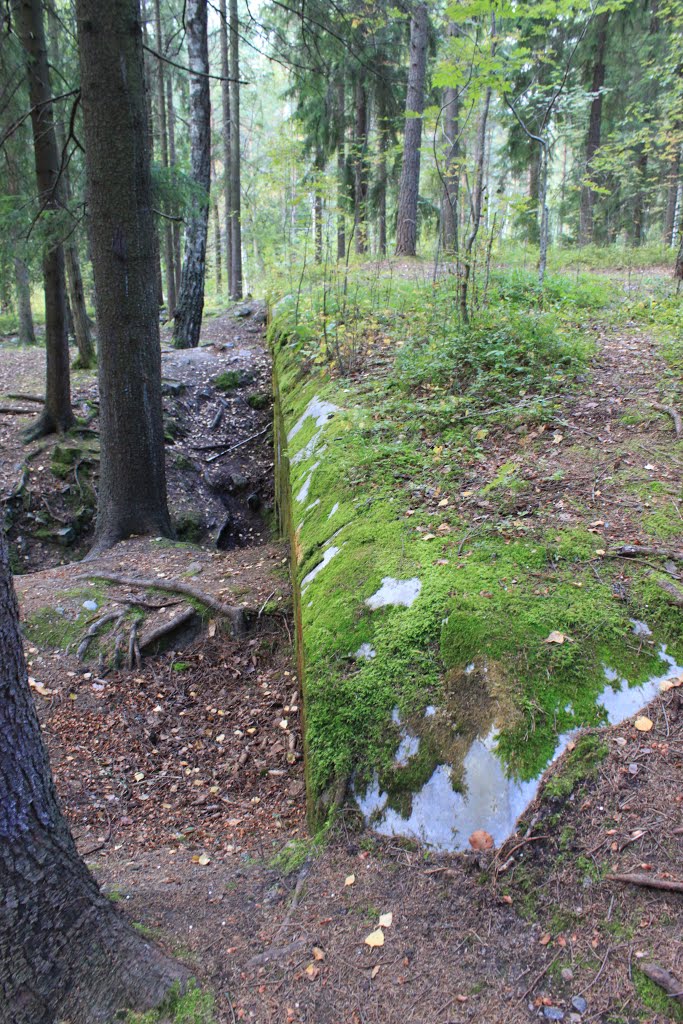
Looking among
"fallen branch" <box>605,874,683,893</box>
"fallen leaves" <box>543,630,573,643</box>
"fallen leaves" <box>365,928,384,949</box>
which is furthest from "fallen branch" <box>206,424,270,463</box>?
"fallen branch" <box>605,874,683,893</box>

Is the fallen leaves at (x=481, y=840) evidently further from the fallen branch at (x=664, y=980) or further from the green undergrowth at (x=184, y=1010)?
the green undergrowth at (x=184, y=1010)

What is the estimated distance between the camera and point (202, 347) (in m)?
12.3

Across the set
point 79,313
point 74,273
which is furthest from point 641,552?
point 79,313

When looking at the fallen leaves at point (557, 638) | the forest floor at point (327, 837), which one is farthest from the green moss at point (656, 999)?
the fallen leaves at point (557, 638)

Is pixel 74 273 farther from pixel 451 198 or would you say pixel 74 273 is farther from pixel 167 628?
pixel 167 628

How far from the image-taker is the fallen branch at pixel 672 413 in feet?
14.5

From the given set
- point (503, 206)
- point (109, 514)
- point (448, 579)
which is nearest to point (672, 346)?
point (503, 206)

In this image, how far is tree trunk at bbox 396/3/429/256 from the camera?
1380 cm

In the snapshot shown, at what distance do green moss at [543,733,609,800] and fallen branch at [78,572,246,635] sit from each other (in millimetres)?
2849

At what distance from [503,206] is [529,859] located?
7.29 m

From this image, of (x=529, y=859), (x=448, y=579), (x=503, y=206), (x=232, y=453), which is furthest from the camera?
(x=232, y=453)

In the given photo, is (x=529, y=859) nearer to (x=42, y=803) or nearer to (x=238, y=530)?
(x=42, y=803)

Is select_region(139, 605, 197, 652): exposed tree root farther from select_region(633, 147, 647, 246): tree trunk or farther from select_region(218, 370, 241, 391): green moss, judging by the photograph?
select_region(633, 147, 647, 246): tree trunk

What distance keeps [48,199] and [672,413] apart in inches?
276
